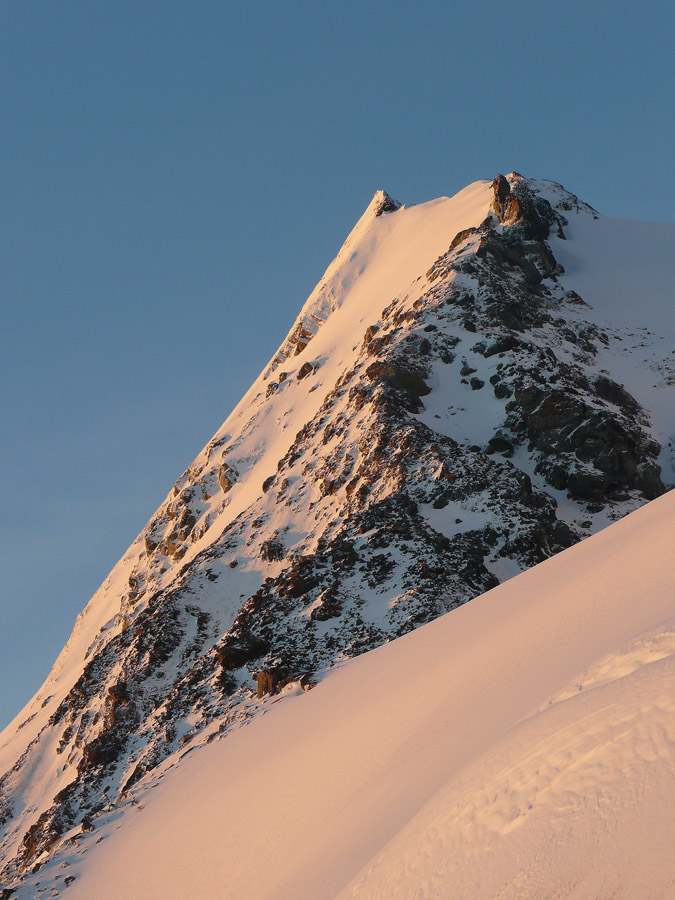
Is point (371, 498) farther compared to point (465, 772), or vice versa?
point (371, 498)

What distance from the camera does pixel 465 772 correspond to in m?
9.02

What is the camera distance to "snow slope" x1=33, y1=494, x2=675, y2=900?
6621 millimetres

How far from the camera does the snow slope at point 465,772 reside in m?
6.62

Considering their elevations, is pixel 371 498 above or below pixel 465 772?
above

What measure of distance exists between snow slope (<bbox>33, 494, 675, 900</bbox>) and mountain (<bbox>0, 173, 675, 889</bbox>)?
340 centimetres

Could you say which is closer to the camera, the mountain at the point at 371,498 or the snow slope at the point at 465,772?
the snow slope at the point at 465,772

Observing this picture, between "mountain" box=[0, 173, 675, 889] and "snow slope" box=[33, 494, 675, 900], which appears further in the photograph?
"mountain" box=[0, 173, 675, 889]

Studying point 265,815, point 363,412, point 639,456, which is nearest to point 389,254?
point 363,412

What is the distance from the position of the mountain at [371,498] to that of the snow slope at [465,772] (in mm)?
3401

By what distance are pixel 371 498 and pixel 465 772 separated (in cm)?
2711

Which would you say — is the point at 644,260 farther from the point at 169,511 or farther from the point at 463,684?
the point at 463,684

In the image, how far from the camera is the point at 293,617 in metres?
29.2

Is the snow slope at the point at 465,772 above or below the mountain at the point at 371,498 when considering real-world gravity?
below

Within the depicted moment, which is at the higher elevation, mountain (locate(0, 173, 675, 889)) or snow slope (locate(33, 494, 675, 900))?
mountain (locate(0, 173, 675, 889))
